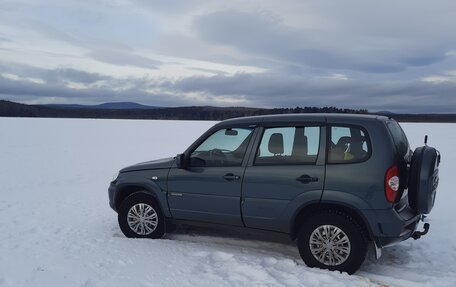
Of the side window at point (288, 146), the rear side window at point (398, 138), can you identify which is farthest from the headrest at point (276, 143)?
the rear side window at point (398, 138)

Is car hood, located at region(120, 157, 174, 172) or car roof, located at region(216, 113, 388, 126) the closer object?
car roof, located at region(216, 113, 388, 126)

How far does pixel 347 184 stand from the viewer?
445 centimetres

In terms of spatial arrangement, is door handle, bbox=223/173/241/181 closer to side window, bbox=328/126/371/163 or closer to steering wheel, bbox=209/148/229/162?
steering wheel, bbox=209/148/229/162

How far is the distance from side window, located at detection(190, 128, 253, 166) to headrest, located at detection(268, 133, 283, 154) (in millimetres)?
308

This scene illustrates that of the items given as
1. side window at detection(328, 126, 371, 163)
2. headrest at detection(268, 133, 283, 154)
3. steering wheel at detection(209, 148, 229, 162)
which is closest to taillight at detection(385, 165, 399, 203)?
side window at detection(328, 126, 371, 163)

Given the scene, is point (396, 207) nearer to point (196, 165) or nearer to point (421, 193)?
point (421, 193)

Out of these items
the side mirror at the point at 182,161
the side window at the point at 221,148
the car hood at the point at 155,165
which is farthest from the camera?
the car hood at the point at 155,165

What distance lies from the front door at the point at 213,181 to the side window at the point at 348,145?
1008 millimetres

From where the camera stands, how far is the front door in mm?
5117

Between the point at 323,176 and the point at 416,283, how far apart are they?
55.5 inches

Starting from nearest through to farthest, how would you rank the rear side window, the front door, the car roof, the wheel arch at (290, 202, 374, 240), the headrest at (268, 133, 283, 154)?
1. the wheel arch at (290, 202, 374, 240)
2. the rear side window
3. the car roof
4. the headrest at (268, 133, 283, 154)
5. the front door

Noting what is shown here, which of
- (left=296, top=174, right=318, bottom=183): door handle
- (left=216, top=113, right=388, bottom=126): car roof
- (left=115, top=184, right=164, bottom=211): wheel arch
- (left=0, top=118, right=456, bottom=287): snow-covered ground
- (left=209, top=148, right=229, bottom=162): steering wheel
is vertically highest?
(left=216, top=113, right=388, bottom=126): car roof

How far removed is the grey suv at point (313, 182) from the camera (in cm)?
439

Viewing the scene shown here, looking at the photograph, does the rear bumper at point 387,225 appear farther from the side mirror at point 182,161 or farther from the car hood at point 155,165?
the car hood at point 155,165
